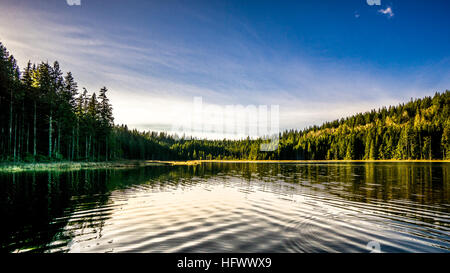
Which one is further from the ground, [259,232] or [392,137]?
[392,137]

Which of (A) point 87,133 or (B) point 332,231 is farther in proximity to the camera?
(A) point 87,133

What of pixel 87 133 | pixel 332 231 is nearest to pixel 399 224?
pixel 332 231

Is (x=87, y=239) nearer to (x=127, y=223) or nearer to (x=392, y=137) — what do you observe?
(x=127, y=223)

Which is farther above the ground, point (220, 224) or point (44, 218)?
point (44, 218)

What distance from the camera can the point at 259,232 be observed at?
10.8 meters

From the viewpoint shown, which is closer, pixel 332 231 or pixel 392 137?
pixel 332 231

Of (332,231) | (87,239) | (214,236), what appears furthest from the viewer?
(332,231)

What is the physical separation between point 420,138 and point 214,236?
648 ft

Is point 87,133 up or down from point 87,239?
up

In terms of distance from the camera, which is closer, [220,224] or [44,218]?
[220,224]

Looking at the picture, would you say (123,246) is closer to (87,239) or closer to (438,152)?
(87,239)
